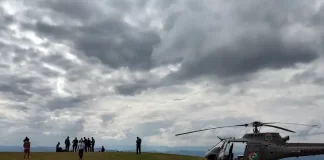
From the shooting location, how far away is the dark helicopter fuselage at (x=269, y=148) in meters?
26.2

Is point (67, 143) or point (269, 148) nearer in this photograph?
point (269, 148)

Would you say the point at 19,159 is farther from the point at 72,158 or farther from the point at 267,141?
the point at 267,141

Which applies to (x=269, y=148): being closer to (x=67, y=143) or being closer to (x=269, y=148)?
(x=269, y=148)

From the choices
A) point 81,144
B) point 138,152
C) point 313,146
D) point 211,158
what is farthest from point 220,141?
point 138,152

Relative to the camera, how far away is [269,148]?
26.7 metres

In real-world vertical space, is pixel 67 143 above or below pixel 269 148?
above

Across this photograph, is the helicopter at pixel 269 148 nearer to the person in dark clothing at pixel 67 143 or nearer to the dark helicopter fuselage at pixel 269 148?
the dark helicopter fuselage at pixel 269 148

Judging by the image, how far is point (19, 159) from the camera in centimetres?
3788

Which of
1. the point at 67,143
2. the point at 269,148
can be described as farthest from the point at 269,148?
the point at 67,143

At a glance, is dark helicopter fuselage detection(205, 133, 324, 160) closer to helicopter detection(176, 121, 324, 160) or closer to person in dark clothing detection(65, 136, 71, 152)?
helicopter detection(176, 121, 324, 160)

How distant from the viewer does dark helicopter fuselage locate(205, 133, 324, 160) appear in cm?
2623

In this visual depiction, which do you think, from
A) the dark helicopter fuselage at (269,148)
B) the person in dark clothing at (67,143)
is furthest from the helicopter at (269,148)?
the person in dark clothing at (67,143)

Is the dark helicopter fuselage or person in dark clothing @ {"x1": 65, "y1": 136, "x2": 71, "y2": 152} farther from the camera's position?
person in dark clothing @ {"x1": 65, "y1": 136, "x2": 71, "y2": 152}

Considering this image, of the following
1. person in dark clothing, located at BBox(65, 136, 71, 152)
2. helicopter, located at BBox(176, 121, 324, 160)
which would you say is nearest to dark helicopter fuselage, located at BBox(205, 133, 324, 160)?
helicopter, located at BBox(176, 121, 324, 160)
